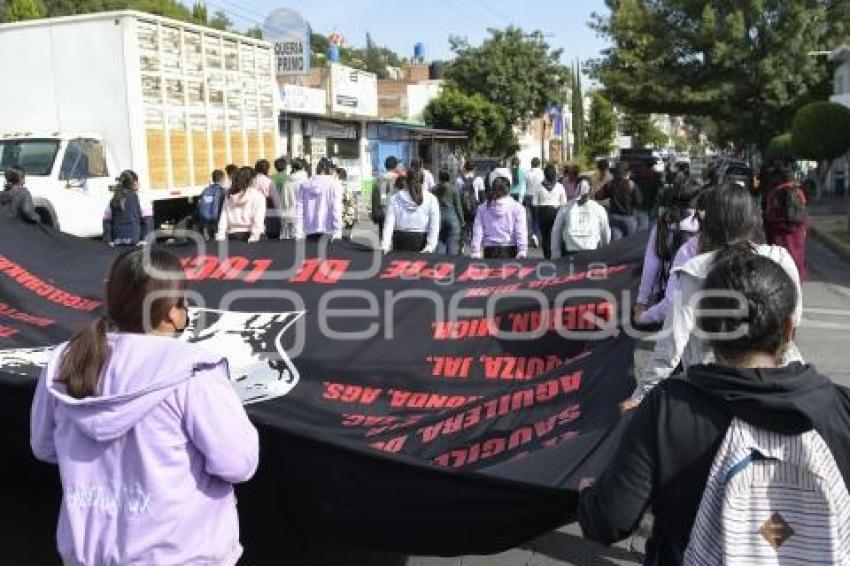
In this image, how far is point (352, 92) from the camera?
3450cm

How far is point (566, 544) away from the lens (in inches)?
183

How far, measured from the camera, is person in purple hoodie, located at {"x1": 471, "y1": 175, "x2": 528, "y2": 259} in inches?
384

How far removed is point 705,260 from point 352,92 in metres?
32.0

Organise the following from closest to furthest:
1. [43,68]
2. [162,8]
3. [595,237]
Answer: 1. [595,237]
2. [43,68]
3. [162,8]

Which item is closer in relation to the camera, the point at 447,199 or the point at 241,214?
the point at 241,214

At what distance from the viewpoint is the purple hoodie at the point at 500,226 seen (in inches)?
384

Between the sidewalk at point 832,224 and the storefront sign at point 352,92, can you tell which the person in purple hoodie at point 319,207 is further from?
the storefront sign at point 352,92

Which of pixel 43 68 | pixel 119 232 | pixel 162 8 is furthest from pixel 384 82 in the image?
pixel 119 232

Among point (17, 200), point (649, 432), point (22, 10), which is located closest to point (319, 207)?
point (17, 200)

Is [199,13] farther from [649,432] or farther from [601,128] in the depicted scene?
[649,432]

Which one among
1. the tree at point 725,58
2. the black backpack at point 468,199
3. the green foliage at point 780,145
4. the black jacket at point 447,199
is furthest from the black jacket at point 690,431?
the tree at point 725,58

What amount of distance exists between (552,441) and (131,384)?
6.38ft

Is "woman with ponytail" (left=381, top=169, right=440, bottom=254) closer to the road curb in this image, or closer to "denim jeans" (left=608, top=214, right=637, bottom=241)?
"denim jeans" (left=608, top=214, right=637, bottom=241)

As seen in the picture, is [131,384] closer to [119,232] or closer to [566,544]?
[566,544]
